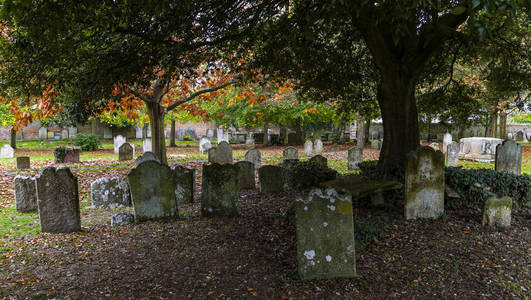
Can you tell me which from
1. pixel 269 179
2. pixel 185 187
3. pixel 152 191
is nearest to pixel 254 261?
pixel 152 191

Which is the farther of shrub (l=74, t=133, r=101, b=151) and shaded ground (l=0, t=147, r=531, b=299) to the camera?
shrub (l=74, t=133, r=101, b=151)

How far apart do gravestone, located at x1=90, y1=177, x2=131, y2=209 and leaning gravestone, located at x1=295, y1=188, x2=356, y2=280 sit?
5810 mm

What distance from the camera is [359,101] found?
11.0m

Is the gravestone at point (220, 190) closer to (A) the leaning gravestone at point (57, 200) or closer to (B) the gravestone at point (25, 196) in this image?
(A) the leaning gravestone at point (57, 200)

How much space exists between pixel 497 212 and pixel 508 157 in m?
6.13

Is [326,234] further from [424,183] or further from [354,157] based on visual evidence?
[354,157]

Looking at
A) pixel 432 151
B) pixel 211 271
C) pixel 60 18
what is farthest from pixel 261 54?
pixel 211 271

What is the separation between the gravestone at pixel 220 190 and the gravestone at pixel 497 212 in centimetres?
458

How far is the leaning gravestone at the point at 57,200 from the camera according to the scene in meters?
5.92

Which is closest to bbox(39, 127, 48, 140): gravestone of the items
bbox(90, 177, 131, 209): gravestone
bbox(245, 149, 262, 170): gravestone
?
bbox(245, 149, 262, 170): gravestone

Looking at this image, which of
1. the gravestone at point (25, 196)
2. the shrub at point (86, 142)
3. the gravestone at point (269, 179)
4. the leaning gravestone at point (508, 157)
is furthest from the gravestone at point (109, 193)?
the shrub at point (86, 142)

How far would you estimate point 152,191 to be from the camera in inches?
259

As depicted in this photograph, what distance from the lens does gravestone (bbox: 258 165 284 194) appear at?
9.18m

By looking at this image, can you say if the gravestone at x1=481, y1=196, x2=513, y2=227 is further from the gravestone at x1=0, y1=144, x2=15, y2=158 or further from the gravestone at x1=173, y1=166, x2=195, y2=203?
the gravestone at x1=0, y1=144, x2=15, y2=158
